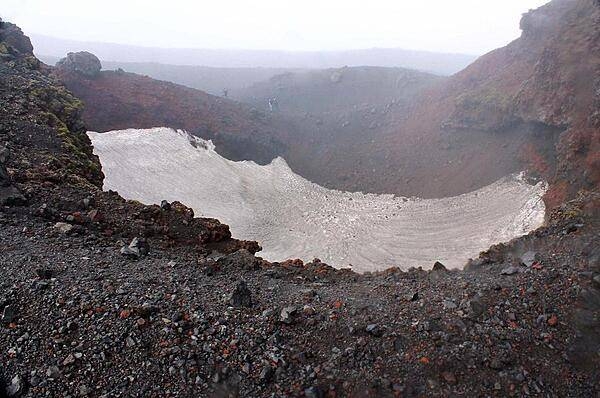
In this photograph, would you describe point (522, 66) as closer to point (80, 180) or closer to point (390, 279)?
point (390, 279)

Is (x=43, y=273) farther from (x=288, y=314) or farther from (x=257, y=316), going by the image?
(x=288, y=314)

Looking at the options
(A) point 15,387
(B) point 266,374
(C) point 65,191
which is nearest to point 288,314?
(B) point 266,374

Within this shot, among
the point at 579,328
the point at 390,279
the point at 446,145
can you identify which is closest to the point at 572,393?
the point at 579,328

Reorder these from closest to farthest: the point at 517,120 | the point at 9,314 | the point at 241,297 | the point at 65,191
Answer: the point at 9,314 → the point at 241,297 → the point at 65,191 → the point at 517,120

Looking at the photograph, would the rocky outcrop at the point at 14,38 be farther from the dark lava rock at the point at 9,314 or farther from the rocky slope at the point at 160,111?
the dark lava rock at the point at 9,314

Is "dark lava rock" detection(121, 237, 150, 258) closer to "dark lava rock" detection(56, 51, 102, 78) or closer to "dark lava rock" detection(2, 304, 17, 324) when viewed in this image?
"dark lava rock" detection(2, 304, 17, 324)

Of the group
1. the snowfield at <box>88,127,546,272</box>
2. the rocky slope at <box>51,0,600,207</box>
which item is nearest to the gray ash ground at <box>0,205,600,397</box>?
the snowfield at <box>88,127,546,272</box>

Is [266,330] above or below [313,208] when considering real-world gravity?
above
